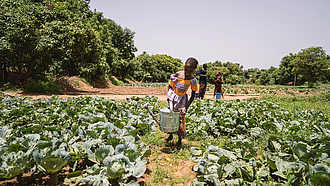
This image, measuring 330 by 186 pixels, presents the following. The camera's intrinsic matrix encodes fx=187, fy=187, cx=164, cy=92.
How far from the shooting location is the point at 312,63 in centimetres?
2792

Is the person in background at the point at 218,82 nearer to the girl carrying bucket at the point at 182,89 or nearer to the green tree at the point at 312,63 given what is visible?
the girl carrying bucket at the point at 182,89

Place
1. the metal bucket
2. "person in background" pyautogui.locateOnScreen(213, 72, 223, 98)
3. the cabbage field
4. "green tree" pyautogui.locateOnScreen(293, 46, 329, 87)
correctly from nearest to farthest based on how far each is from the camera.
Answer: the cabbage field, the metal bucket, "person in background" pyautogui.locateOnScreen(213, 72, 223, 98), "green tree" pyautogui.locateOnScreen(293, 46, 329, 87)

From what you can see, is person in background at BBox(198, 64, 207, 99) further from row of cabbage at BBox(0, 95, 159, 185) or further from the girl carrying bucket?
row of cabbage at BBox(0, 95, 159, 185)

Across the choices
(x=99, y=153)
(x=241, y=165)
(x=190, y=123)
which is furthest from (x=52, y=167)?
(x=190, y=123)

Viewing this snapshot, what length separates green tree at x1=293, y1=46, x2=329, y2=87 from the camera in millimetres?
27375

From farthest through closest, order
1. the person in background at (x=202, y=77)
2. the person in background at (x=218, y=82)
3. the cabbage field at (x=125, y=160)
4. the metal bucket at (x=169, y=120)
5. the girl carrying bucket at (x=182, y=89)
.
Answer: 1. the person in background at (x=218, y=82)
2. the person in background at (x=202, y=77)
3. the girl carrying bucket at (x=182, y=89)
4. the metal bucket at (x=169, y=120)
5. the cabbage field at (x=125, y=160)

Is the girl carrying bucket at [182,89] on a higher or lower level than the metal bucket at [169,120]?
higher

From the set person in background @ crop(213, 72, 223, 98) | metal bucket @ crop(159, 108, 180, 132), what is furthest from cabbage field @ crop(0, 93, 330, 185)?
person in background @ crop(213, 72, 223, 98)

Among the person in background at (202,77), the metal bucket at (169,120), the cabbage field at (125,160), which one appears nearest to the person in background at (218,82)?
the person in background at (202,77)

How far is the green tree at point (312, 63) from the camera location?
2738 centimetres

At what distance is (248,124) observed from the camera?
4219 mm

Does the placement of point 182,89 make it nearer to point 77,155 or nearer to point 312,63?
point 77,155

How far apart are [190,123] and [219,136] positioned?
0.77 meters

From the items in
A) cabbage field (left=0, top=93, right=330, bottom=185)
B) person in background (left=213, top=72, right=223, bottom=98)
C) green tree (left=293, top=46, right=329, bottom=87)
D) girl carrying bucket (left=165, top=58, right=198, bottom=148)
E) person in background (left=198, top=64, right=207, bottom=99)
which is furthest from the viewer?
green tree (left=293, top=46, right=329, bottom=87)
